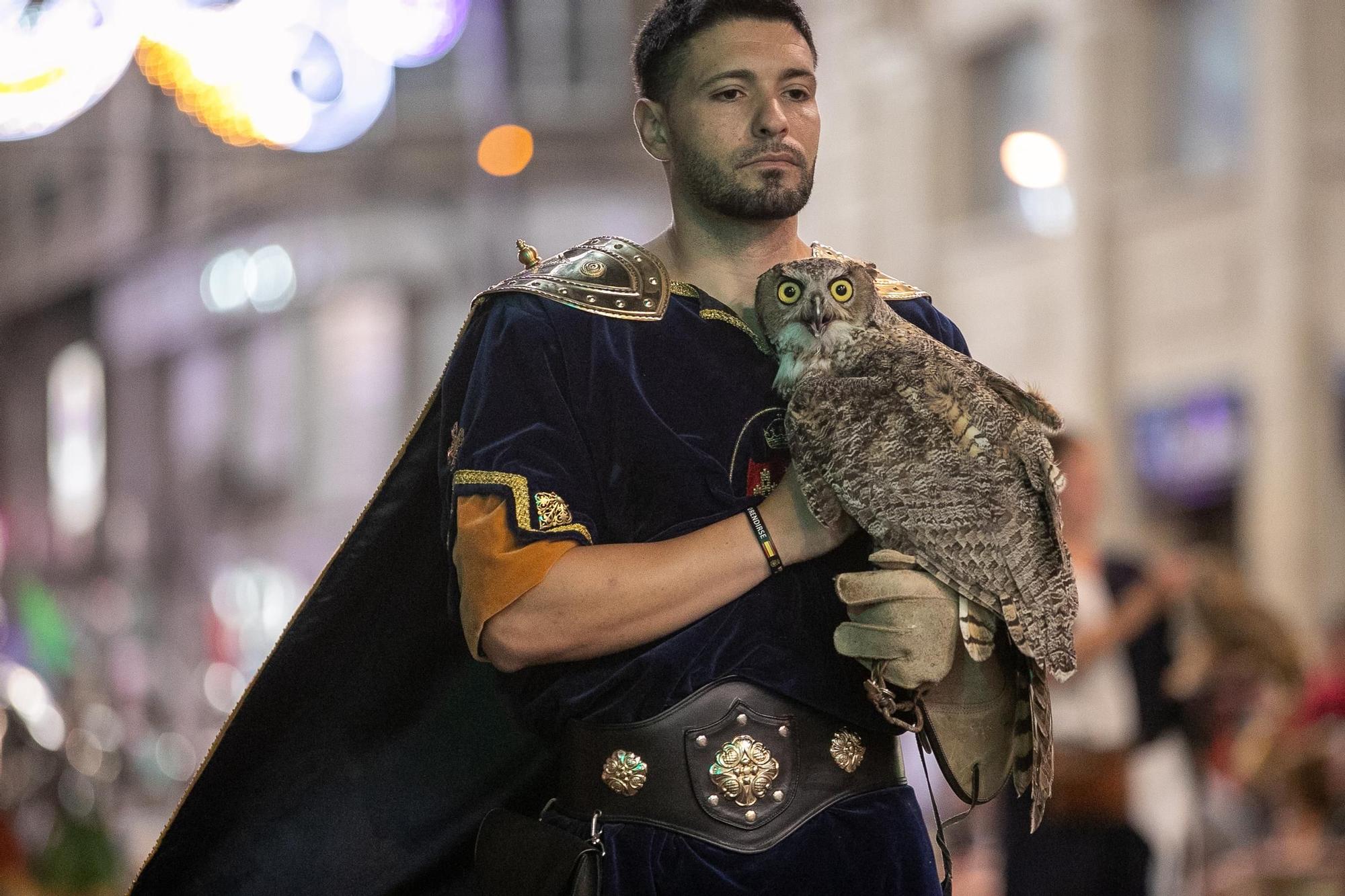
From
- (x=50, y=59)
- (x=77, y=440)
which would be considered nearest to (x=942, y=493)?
(x=50, y=59)

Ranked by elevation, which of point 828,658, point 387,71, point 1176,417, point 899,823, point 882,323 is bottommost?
point 1176,417

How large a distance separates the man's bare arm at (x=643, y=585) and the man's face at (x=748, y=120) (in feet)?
1.44

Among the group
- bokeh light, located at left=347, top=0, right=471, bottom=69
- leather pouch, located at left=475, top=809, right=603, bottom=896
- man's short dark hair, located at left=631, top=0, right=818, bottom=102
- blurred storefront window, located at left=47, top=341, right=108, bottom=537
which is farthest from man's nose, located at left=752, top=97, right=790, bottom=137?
blurred storefront window, located at left=47, top=341, right=108, bottom=537

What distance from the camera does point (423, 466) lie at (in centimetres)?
288

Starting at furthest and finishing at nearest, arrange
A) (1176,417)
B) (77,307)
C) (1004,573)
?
(77,307) → (1176,417) → (1004,573)

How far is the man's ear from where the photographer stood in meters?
2.80

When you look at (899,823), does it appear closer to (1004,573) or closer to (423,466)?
(1004,573)

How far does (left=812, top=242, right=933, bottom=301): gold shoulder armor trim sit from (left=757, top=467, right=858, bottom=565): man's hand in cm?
36

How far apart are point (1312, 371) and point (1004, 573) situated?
11.8 m

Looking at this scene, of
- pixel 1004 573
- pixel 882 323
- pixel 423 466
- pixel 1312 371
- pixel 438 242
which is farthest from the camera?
pixel 438 242

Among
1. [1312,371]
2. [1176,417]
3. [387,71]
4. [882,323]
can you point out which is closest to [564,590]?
[882,323]

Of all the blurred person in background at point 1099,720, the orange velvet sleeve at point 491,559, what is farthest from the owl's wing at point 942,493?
the blurred person in background at point 1099,720

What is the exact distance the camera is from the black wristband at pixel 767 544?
2496 millimetres

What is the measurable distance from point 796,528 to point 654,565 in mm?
196
